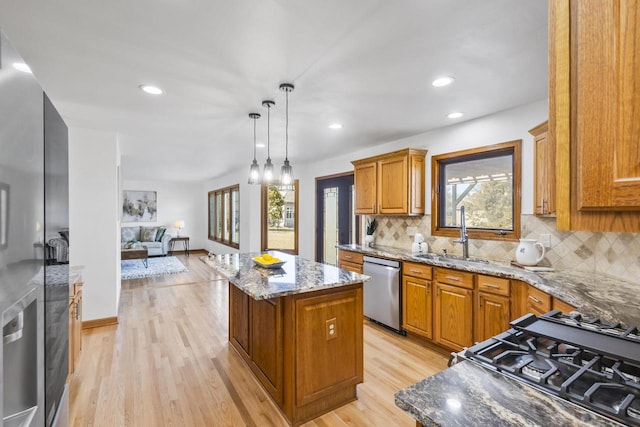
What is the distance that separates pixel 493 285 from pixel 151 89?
3.34 m

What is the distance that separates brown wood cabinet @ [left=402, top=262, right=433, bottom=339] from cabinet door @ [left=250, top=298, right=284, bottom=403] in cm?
168

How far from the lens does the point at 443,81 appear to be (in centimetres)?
241

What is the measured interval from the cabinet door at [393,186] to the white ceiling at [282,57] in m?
0.57

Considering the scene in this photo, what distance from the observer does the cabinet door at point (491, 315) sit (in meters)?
2.59

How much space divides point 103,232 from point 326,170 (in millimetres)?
3556

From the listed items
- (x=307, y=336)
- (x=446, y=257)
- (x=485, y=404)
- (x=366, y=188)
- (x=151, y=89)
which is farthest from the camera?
(x=366, y=188)

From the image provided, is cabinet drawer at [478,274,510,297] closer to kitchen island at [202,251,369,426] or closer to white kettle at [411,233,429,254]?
white kettle at [411,233,429,254]

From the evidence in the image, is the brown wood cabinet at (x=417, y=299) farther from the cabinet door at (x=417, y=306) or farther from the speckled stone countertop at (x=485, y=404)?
the speckled stone countertop at (x=485, y=404)

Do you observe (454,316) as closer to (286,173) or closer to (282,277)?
(282,277)

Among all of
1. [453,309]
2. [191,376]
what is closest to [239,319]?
[191,376]

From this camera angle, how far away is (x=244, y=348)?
9.64 feet

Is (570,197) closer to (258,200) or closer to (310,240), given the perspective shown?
(310,240)

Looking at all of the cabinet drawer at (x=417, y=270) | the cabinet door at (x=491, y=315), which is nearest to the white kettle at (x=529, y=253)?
the cabinet door at (x=491, y=315)

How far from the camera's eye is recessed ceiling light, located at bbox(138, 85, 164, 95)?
2.54m
